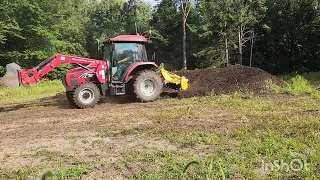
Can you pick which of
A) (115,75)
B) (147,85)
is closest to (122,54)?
(115,75)

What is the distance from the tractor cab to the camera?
30.2 feet

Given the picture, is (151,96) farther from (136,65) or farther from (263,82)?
(263,82)

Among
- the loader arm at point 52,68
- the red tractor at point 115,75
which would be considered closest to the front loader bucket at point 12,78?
the loader arm at point 52,68

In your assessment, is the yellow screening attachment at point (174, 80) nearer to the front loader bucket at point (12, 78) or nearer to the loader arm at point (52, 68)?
the loader arm at point (52, 68)

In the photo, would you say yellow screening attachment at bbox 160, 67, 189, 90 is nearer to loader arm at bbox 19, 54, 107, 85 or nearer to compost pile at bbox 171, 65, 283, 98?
compost pile at bbox 171, 65, 283, 98

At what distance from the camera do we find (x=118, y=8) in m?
36.0

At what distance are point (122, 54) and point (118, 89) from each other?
3.34ft

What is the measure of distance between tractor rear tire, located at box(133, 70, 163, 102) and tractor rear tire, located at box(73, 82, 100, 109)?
1.15m

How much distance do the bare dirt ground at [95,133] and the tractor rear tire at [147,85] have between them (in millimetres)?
748

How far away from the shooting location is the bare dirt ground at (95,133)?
13.6ft

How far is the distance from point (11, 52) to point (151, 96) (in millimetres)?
13802

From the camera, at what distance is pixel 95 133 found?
571cm

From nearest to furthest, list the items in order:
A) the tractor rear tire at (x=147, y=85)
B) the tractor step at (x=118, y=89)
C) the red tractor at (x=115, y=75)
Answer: the red tractor at (x=115, y=75)
the tractor step at (x=118, y=89)
the tractor rear tire at (x=147, y=85)

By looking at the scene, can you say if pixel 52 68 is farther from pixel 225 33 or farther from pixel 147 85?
pixel 225 33
